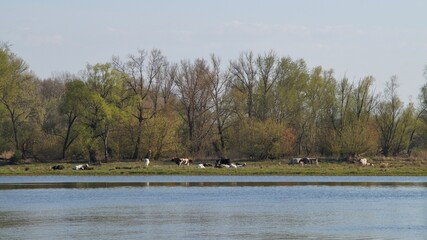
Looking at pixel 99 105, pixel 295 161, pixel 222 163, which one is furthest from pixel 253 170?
pixel 99 105

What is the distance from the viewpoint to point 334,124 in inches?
3819

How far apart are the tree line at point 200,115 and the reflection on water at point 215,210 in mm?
27160

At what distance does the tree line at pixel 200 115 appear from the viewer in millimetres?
88562

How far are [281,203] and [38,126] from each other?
52904mm

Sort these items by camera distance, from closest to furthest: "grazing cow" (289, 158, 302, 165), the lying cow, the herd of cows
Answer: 1. the herd of cows
2. the lying cow
3. "grazing cow" (289, 158, 302, 165)

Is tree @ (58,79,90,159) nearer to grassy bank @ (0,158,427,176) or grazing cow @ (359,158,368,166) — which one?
grassy bank @ (0,158,427,176)

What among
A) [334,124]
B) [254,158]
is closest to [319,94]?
[334,124]

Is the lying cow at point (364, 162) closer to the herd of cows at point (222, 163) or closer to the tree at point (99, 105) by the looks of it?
the herd of cows at point (222, 163)

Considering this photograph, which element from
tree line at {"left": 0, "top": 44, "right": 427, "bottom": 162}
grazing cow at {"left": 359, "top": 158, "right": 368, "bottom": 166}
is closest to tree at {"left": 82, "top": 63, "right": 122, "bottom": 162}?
tree line at {"left": 0, "top": 44, "right": 427, "bottom": 162}

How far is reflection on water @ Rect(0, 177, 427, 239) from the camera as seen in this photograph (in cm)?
3222

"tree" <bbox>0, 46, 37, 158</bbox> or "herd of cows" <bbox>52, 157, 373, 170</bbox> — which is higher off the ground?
"tree" <bbox>0, 46, 37, 158</bbox>

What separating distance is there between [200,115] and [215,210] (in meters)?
57.2

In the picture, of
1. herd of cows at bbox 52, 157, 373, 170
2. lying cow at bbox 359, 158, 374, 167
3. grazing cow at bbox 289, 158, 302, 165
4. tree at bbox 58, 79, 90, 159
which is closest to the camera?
herd of cows at bbox 52, 157, 373, 170

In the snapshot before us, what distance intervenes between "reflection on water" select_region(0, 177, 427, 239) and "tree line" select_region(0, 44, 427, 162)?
27160 mm
